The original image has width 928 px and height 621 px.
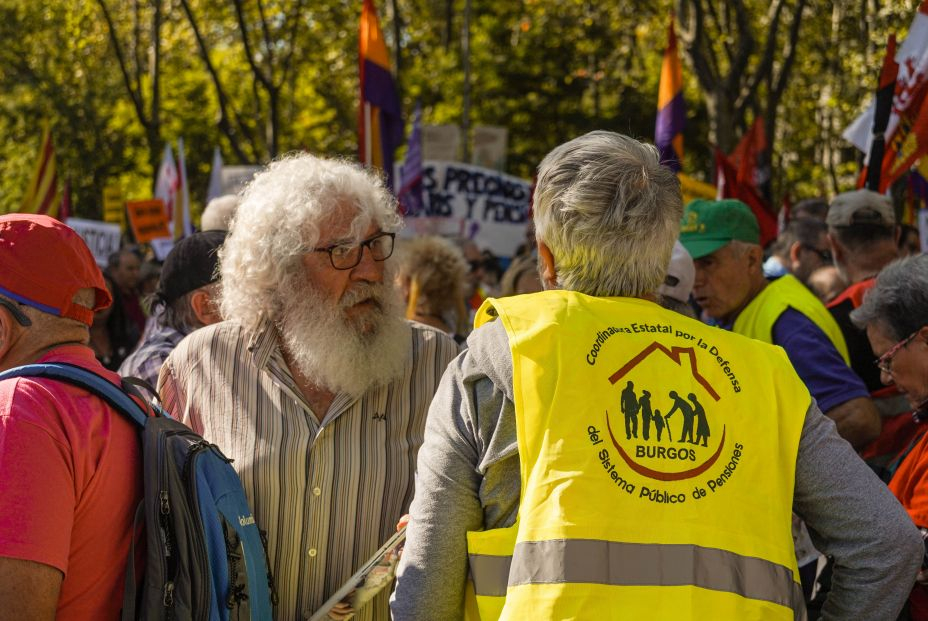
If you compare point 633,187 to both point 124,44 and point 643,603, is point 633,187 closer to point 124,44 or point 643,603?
point 643,603

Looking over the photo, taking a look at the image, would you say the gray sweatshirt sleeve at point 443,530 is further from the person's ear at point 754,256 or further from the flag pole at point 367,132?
the flag pole at point 367,132

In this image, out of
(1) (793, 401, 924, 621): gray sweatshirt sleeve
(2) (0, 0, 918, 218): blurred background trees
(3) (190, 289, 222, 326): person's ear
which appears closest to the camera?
(1) (793, 401, 924, 621): gray sweatshirt sleeve

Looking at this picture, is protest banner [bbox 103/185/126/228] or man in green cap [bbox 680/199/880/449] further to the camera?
protest banner [bbox 103/185/126/228]

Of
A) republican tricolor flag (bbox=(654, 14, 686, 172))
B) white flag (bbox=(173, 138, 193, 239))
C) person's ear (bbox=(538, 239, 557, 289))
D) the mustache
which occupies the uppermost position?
republican tricolor flag (bbox=(654, 14, 686, 172))

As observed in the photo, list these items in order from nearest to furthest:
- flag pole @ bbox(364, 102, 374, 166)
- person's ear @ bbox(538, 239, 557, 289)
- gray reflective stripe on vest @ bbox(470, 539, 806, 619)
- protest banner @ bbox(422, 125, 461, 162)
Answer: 1. gray reflective stripe on vest @ bbox(470, 539, 806, 619)
2. person's ear @ bbox(538, 239, 557, 289)
3. flag pole @ bbox(364, 102, 374, 166)
4. protest banner @ bbox(422, 125, 461, 162)

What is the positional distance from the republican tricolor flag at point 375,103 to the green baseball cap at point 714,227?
14.1 feet

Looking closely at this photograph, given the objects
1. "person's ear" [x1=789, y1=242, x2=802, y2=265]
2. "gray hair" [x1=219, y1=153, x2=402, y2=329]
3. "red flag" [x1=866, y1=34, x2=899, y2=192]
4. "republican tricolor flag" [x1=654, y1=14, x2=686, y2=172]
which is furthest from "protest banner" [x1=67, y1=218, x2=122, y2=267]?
"gray hair" [x1=219, y1=153, x2=402, y2=329]

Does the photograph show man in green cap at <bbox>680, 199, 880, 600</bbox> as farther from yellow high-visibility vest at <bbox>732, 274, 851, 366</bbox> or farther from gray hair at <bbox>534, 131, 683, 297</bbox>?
gray hair at <bbox>534, 131, 683, 297</bbox>

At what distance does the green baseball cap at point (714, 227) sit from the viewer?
4.54m

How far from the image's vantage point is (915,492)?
2.90 meters

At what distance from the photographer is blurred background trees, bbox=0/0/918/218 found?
717 inches

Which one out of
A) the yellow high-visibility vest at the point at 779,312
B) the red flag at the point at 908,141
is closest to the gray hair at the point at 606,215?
the yellow high-visibility vest at the point at 779,312

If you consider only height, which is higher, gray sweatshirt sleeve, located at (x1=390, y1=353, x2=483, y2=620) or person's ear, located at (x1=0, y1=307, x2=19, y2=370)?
person's ear, located at (x1=0, y1=307, x2=19, y2=370)

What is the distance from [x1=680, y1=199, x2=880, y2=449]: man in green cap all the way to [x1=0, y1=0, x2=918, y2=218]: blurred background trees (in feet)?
31.1
